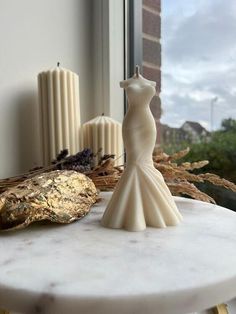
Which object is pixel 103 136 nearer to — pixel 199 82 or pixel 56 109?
pixel 56 109

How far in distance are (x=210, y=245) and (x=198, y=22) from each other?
2.10 ft

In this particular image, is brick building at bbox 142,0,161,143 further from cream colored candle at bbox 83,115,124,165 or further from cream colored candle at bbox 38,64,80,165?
cream colored candle at bbox 38,64,80,165

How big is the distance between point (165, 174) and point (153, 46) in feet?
1.70

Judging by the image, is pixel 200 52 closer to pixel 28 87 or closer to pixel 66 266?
pixel 28 87

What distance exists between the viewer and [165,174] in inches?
26.2

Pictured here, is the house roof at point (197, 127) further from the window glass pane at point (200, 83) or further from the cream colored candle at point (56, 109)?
the cream colored candle at point (56, 109)

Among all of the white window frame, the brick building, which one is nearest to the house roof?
the brick building

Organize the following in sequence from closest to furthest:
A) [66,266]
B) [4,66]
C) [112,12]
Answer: [66,266]
[4,66]
[112,12]

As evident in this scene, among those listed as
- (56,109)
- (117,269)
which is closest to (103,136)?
(56,109)

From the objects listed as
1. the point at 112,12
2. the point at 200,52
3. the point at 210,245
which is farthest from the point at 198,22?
the point at 210,245

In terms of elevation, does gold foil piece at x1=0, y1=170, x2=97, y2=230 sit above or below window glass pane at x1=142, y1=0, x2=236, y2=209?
below

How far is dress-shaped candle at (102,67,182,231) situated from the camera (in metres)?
0.49

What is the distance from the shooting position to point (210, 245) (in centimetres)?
42

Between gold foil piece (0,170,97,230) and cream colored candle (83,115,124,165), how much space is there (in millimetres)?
308
